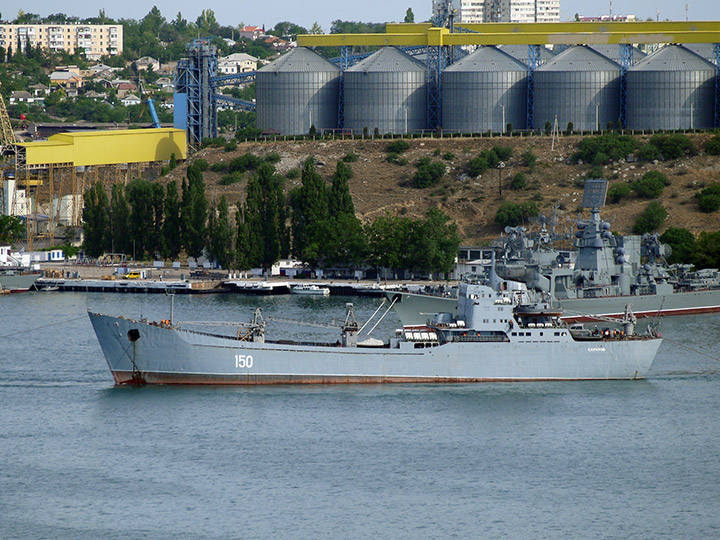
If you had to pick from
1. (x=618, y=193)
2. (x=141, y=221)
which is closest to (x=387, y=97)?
(x=618, y=193)

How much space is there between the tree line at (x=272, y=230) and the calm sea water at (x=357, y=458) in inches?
1381

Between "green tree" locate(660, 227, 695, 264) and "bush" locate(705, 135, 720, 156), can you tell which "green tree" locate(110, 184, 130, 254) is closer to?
"green tree" locate(660, 227, 695, 264)

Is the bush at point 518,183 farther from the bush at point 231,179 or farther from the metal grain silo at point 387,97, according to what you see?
the bush at point 231,179

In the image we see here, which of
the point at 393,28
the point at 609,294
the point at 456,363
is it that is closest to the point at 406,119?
the point at 393,28

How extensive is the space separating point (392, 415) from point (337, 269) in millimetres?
47766

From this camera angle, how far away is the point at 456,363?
58.3 meters

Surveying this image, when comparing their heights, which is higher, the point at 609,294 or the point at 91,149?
the point at 91,149

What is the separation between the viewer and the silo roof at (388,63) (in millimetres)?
129875

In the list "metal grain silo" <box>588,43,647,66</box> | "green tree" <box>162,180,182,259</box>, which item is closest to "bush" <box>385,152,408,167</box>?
"green tree" <box>162,180,182,259</box>

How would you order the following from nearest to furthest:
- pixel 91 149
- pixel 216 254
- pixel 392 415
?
pixel 392 415
pixel 216 254
pixel 91 149

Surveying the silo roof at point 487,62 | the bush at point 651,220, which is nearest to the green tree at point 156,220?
the silo roof at point 487,62

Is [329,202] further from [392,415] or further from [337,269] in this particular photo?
[392,415]

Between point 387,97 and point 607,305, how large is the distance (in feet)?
162

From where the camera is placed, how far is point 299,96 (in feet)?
433
